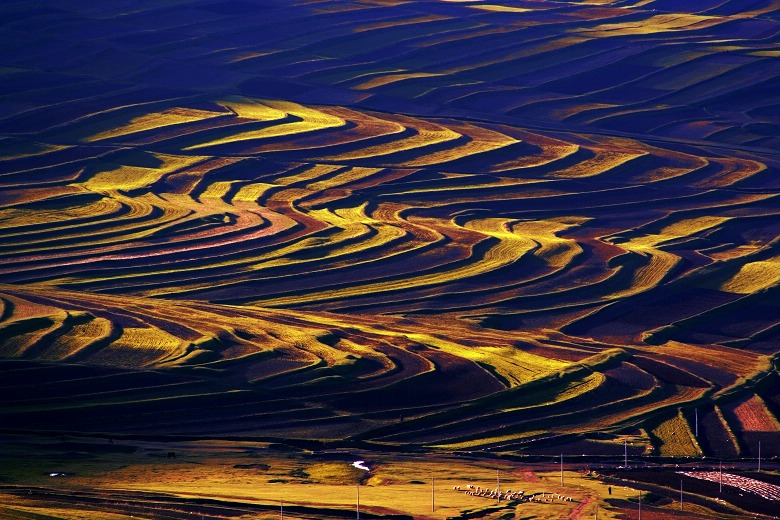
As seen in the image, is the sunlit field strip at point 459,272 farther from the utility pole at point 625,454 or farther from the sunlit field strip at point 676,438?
the utility pole at point 625,454

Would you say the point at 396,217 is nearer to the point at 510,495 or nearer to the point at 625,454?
the point at 625,454

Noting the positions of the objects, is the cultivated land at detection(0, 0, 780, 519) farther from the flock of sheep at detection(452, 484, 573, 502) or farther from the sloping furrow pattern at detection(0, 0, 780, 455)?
the flock of sheep at detection(452, 484, 573, 502)

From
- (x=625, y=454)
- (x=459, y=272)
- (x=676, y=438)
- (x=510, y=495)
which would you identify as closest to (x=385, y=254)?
(x=459, y=272)

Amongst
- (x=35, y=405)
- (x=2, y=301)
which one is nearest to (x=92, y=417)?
(x=35, y=405)

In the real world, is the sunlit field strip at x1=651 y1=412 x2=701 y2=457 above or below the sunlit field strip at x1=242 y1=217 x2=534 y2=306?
above

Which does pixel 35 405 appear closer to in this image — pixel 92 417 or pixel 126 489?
pixel 92 417

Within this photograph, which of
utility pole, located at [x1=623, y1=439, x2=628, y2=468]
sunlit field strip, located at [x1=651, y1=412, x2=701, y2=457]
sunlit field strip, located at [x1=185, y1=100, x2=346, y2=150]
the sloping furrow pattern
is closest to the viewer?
utility pole, located at [x1=623, y1=439, x2=628, y2=468]

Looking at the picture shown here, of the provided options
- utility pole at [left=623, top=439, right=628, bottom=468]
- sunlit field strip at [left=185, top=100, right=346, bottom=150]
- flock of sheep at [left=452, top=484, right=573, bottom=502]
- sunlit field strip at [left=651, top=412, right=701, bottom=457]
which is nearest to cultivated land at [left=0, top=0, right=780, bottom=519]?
sunlit field strip at [left=651, top=412, right=701, bottom=457]

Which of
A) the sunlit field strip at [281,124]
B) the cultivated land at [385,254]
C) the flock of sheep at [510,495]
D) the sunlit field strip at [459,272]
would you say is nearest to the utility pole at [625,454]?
the cultivated land at [385,254]
